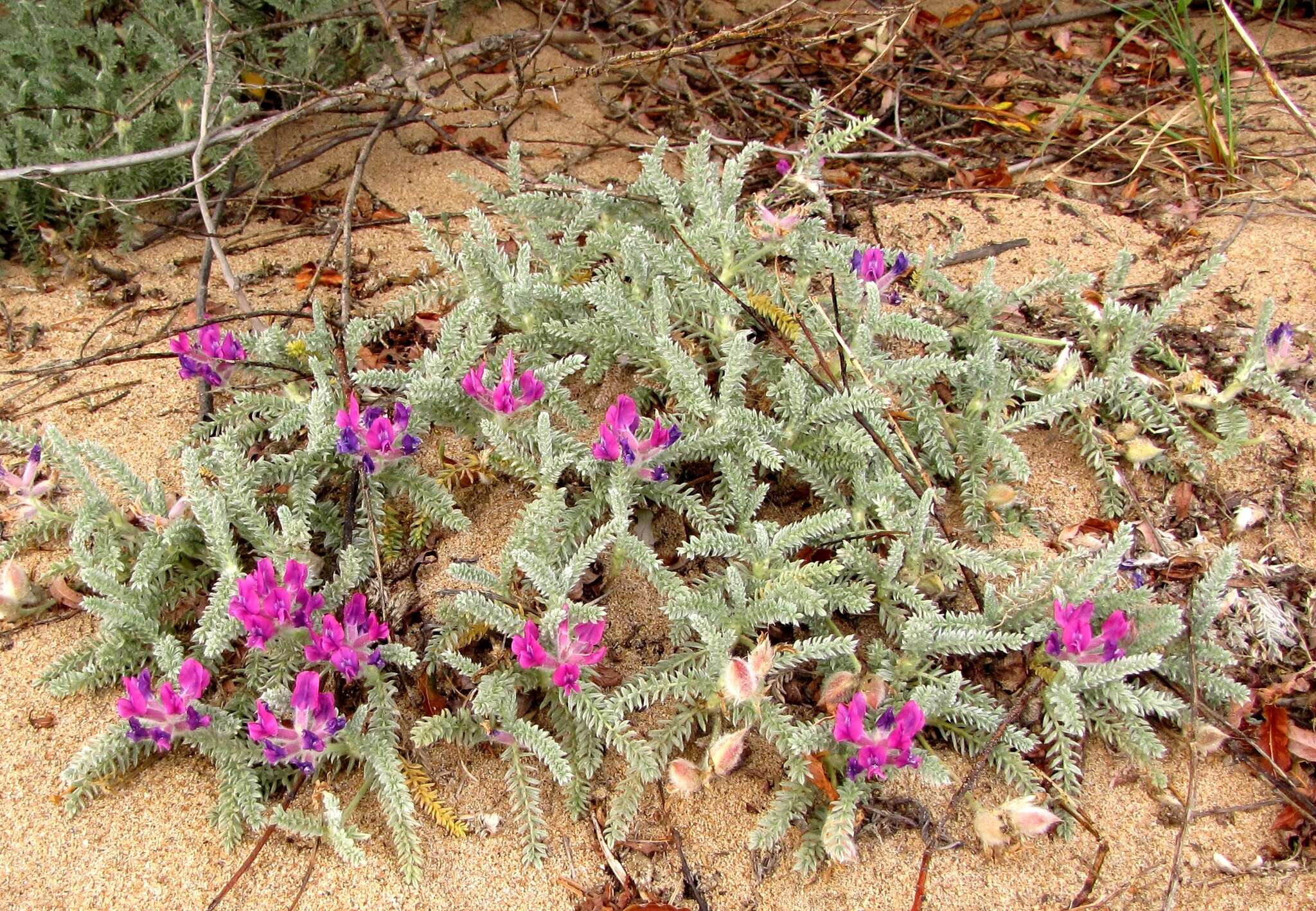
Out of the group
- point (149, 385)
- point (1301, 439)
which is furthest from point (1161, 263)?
point (149, 385)

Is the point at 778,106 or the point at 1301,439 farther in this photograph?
the point at 778,106

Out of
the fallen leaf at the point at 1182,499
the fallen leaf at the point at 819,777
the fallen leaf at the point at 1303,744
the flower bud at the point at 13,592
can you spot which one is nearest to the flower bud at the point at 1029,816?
the fallen leaf at the point at 819,777

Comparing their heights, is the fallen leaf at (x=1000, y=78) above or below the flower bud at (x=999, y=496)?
above

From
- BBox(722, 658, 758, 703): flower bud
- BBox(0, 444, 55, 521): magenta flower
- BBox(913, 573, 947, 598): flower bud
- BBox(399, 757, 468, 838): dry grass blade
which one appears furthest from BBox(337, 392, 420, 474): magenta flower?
BBox(913, 573, 947, 598): flower bud

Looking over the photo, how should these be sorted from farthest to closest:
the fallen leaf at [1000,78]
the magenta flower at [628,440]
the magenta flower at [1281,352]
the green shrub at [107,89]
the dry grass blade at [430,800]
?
the fallen leaf at [1000,78], the green shrub at [107,89], the magenta flower at [1281,352], the magenta flower at [628,440], the dry grass blade at [430,800]

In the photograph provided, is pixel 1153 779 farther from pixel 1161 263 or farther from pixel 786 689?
pixel 1161 263

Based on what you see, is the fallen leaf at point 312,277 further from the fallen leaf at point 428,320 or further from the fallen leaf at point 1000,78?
the fallen leaf at point 1000,78

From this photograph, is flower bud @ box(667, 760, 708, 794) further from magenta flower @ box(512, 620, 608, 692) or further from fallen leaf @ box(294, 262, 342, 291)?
fallen leaf @ box(294, 262, 342, 291)
